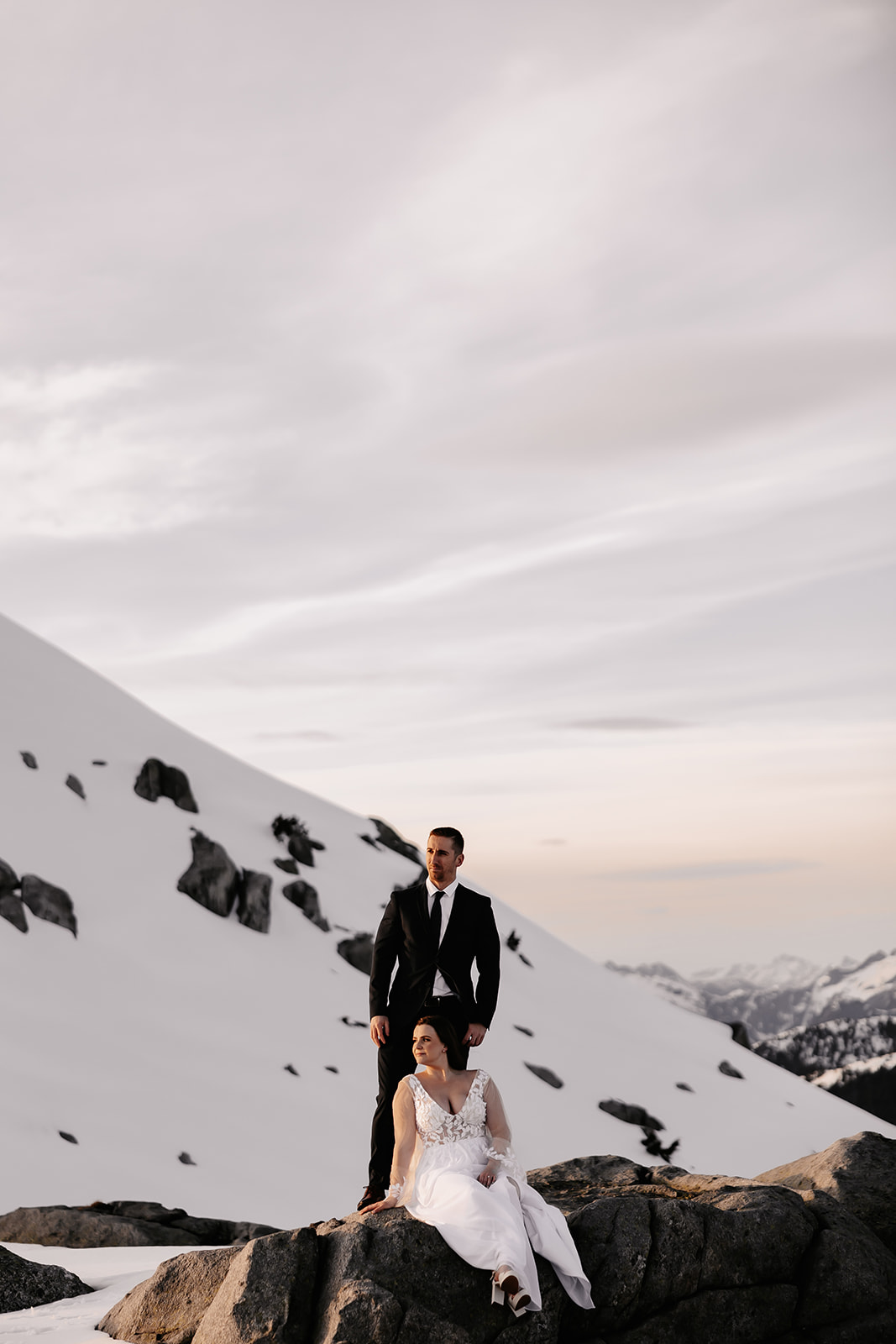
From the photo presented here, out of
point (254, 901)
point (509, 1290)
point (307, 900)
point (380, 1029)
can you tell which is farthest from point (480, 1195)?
point (307, 900)

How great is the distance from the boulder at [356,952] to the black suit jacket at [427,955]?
86.1ft

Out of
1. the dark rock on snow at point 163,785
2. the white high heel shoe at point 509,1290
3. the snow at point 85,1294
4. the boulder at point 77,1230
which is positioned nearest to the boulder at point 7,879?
the dark rock on snow at point 163,785

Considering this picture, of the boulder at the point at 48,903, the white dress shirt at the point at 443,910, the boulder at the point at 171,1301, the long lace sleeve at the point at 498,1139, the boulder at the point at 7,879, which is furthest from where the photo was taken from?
the boulder at the point at 48,903

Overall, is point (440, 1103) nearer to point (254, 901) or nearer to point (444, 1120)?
point (444, 1120)

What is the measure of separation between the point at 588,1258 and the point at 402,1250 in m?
1.26

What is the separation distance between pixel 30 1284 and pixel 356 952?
25701mm

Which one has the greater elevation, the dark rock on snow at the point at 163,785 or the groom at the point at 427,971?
the dark rock on snow at the point at 163,785

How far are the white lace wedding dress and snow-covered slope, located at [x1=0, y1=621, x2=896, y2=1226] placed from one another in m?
13.5

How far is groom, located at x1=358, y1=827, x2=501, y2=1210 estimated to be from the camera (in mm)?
7773

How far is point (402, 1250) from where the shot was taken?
250 inches

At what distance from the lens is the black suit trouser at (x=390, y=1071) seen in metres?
7.84

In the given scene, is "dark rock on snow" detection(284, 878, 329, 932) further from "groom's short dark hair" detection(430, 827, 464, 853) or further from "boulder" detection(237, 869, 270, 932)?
"groom's short dark hair" detection(430, 827, 464, 853)

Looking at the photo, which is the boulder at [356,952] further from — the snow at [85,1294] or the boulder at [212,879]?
the snow at [85,1294]

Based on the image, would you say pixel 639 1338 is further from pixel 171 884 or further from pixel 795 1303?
pixel 171 884
